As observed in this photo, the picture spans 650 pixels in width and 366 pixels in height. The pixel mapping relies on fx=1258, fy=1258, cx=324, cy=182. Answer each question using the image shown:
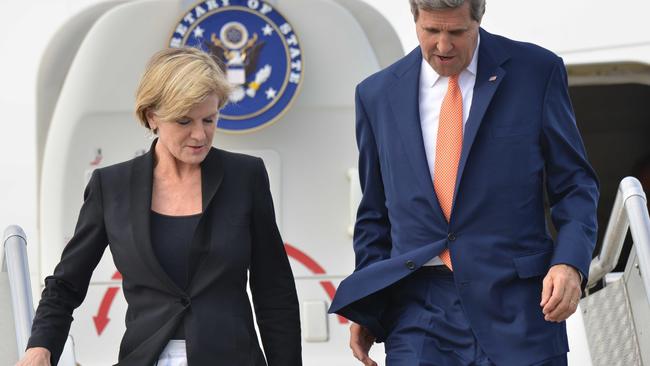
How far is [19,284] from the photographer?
154 inches

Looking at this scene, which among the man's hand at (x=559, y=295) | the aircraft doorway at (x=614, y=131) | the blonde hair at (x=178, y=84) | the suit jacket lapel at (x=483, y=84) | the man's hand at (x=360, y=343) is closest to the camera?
the man's hand at (x=559, y=295)

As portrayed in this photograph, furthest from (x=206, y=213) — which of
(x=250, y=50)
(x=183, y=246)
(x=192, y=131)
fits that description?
(x=250, y=50)

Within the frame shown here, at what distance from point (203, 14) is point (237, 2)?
161 millimetres

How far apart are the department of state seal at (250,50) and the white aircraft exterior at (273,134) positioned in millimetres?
59

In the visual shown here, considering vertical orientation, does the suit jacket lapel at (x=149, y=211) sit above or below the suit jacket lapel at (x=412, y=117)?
below

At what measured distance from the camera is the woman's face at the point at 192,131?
304cm

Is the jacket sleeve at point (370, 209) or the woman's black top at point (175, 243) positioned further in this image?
the jacket sleeve at point (370, 209)

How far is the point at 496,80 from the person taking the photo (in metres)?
3.17

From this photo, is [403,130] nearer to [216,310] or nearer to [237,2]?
[216,310]

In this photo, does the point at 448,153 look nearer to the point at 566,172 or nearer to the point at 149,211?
the point at 566,172

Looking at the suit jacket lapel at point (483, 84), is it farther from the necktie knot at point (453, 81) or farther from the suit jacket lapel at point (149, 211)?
the suit jacket lapel at point (149, 211)

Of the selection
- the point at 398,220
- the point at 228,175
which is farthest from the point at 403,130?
the point at 228,175

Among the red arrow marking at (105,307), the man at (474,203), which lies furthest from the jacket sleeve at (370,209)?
the red arrow marking at (105,307)

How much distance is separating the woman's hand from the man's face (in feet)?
3.89
